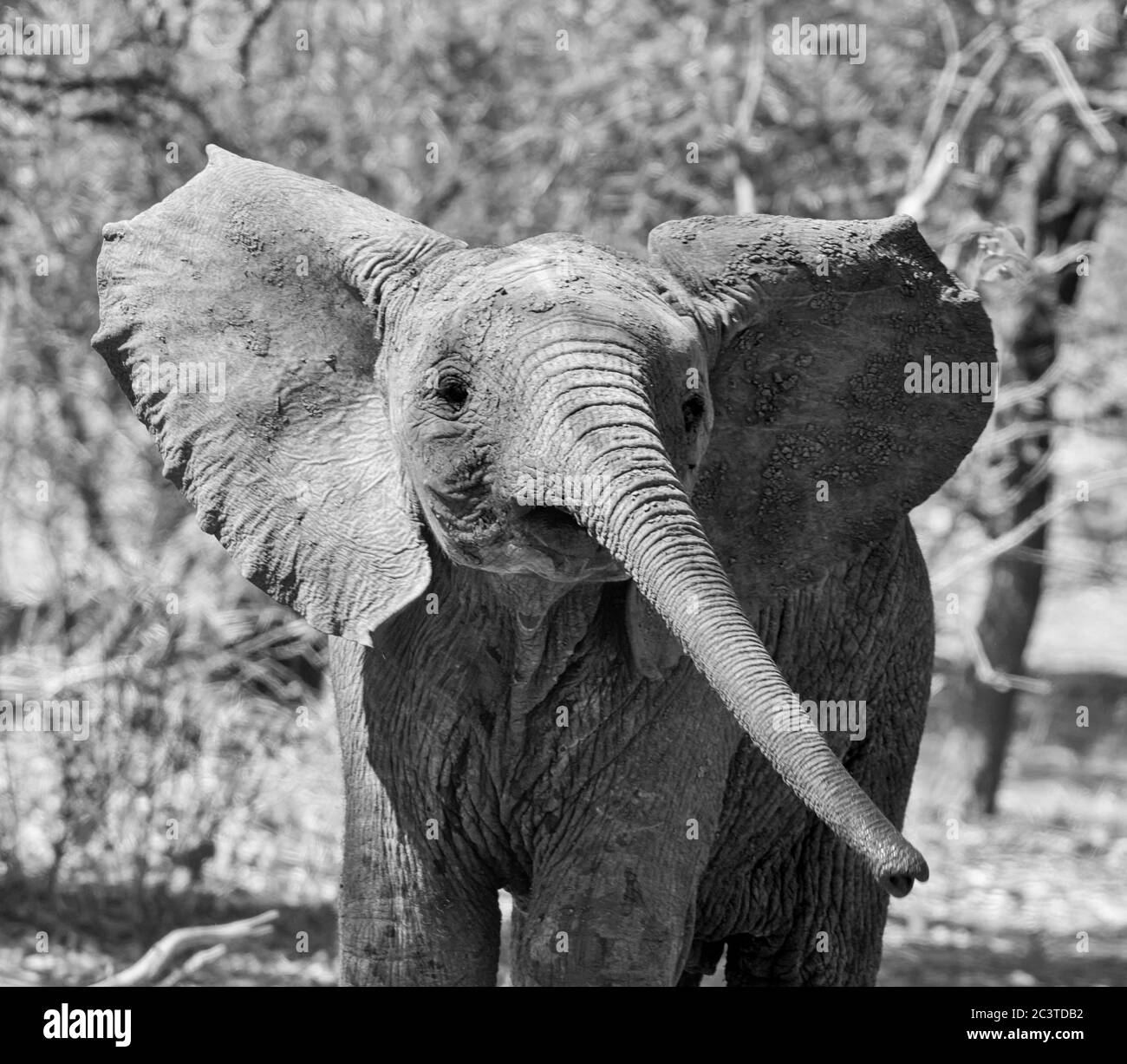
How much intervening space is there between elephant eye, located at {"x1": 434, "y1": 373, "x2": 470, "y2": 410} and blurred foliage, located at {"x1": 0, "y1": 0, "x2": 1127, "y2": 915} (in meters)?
3.60

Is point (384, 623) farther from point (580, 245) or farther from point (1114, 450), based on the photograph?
point (1114, 450)

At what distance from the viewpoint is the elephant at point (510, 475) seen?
3375 mm

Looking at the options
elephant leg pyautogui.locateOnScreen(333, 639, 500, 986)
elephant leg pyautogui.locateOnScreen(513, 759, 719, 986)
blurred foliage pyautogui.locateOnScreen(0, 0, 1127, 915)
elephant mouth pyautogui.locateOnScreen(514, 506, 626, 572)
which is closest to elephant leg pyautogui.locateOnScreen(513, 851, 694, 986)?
elephant leg pyautogui.locateOnScreen(513, 759, 719, 986)

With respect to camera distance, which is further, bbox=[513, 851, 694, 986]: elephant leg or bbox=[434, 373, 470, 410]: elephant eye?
bbox=[513, 851, 694, 986]: elephant leg

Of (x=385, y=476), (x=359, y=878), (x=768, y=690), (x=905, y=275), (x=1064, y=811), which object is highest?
(x=905, y=275)

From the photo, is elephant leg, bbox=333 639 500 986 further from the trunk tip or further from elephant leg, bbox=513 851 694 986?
the trunk tip

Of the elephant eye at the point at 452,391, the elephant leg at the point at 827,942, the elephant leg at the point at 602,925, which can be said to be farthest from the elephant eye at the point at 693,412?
the elephant leg at the point at 827,942

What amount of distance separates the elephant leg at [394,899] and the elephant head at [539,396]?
45 centimetres

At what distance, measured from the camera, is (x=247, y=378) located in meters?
3.76

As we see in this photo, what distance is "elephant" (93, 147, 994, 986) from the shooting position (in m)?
3.38

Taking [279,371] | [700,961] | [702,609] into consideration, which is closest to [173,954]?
[700,961]

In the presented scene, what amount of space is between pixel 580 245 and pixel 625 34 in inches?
203

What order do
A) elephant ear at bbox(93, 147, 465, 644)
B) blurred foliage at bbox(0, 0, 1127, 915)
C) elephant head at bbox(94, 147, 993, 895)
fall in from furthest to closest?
1. blurred foliage at bbox(0, 0, 1127, 915)
2. elephant ear at bbox(93, 147, 465, 644)
3. elephant head at bbox(94, 147, 993, 895)
